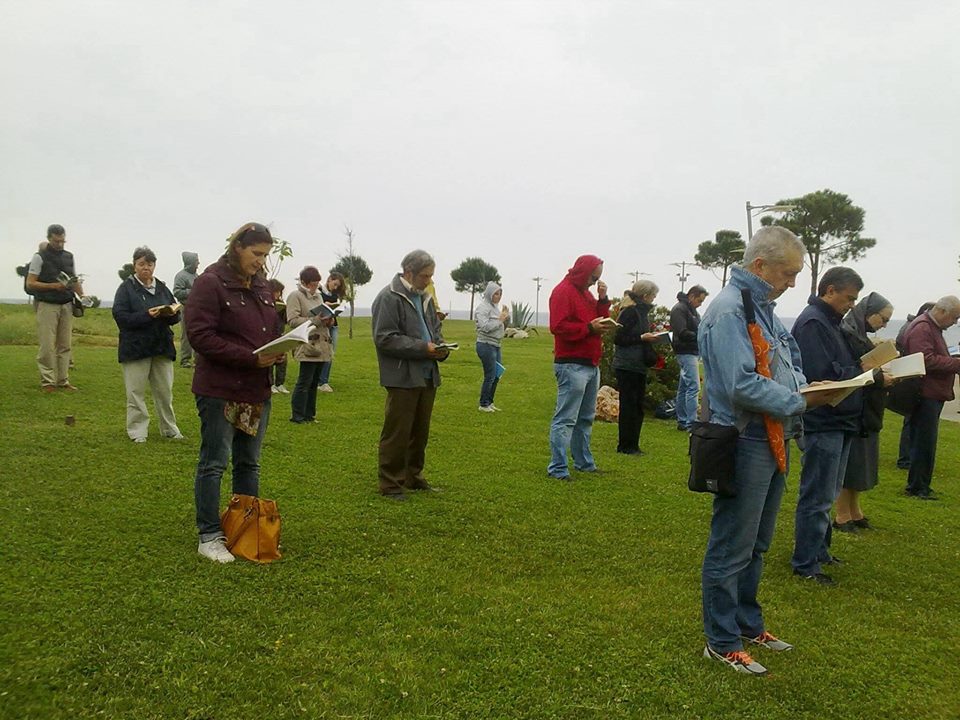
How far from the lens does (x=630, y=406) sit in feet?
30.2

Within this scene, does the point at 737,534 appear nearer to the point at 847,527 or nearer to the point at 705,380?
the point at 705,380

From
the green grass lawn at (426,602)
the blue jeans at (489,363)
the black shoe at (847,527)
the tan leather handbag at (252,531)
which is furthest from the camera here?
the blue jeans at (489,363)

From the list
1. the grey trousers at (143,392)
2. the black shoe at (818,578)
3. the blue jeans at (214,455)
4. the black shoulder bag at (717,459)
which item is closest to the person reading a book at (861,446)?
the black shoe at (818,578)

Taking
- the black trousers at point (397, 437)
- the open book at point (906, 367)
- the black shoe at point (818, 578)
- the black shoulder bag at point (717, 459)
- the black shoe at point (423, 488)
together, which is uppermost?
the open book at point (906, 367)

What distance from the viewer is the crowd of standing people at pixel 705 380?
12.2 feet

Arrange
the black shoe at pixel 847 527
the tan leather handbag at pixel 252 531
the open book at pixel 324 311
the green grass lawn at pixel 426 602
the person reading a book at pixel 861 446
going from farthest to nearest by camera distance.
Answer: the open book at pixel 324 311 < the black shoe at pixel 847 527 < the person reading a book at pixel 861 446 < the tan leather handbag at pixel 252 531 < the green grass lawn at pixel 426 602

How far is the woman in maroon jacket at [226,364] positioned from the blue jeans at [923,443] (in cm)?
676

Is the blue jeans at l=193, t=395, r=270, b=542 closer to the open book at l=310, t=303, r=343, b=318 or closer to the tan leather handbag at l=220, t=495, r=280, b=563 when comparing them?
the tan leather handbag at l=220, t=495, r=280, b=563

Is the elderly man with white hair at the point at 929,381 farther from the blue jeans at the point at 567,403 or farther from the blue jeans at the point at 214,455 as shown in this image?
the blue jeans at the point at 214,455

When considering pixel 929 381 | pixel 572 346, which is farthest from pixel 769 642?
pixel 929 381

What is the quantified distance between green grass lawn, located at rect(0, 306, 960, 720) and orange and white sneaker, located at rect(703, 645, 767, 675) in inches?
2.3

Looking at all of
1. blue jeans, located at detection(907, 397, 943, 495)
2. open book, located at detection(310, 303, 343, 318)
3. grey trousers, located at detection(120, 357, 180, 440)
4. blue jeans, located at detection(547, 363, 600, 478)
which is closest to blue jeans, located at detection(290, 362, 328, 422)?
open book, located at detection(310, 303, 343, 318)

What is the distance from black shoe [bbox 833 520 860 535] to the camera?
6.52 m

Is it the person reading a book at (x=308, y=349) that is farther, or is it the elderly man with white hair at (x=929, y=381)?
the person reading a book at (x=308, y=349)
